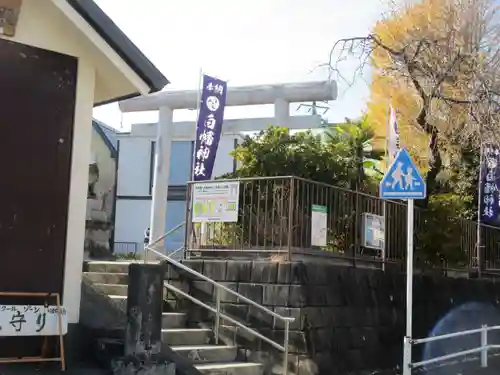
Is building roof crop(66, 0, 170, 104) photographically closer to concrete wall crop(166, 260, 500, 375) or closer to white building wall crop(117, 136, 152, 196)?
concrete wall crop(166, 260, 500, 375)

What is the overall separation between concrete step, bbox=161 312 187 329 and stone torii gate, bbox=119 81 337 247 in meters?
7.28

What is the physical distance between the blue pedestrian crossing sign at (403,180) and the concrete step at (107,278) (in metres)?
4.37

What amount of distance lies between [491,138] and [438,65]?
1.65 m

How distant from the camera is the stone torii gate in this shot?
1752 centimetres

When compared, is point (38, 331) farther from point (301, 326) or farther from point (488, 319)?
point (488, 319)

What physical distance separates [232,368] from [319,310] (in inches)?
62.8

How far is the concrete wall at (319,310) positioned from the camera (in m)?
9.10

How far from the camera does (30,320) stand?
6.95m

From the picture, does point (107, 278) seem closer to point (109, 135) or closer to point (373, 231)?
point (373, 231)

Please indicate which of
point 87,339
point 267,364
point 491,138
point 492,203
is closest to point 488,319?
point 492,203

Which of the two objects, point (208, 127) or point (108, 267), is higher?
point (208, 127)

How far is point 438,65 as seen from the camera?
37.0ft

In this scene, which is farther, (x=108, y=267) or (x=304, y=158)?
(x=304, y=158)

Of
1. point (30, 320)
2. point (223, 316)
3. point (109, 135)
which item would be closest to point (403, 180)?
point (223, 316)
